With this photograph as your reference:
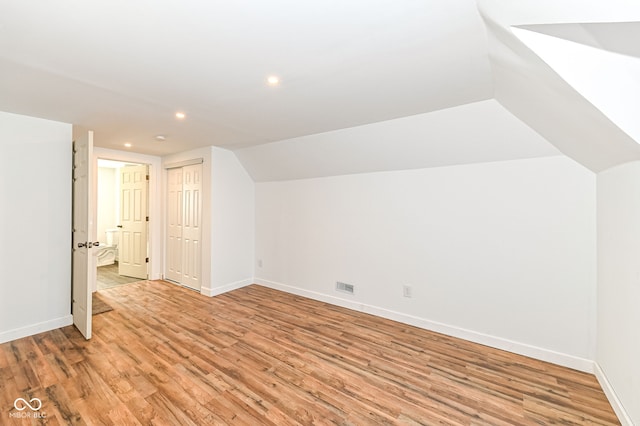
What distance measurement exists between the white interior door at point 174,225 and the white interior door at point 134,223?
1.39ft

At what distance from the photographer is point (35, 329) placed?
285 centimetres

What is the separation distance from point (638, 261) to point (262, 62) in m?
2.57

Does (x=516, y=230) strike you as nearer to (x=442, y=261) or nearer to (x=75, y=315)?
(x=442, y=261)

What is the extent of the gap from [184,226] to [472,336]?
4.43m

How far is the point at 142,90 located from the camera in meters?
2.12

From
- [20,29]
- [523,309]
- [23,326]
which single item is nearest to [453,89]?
[523,309]

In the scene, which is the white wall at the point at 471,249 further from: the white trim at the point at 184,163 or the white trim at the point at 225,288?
the white trim at the point at 184,163

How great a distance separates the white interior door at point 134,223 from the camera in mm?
4916

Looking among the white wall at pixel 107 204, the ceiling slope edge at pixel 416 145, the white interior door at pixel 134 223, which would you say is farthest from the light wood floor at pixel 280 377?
the white wall at pixel 107 204

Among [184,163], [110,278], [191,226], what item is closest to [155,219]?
[191,226]

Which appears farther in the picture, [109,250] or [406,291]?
[109,250]

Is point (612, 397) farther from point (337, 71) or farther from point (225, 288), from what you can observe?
point (225, 288)

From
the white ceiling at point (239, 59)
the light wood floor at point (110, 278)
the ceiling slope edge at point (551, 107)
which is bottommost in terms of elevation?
the light wood floor at point (110, 278)
